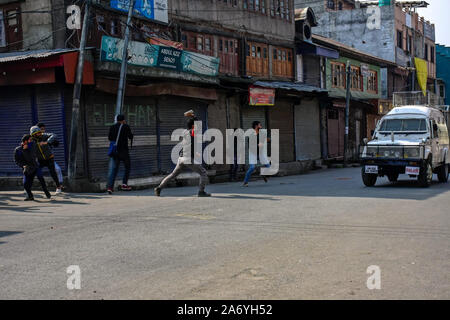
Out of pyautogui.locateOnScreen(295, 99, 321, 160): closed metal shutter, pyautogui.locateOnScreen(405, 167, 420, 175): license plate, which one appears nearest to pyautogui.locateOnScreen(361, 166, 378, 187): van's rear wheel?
pyautogui.locateOnScreen(405, 167, 420, 175): license plate

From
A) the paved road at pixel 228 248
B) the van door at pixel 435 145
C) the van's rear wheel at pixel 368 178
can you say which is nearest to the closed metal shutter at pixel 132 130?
the paved road at pixel 228 248

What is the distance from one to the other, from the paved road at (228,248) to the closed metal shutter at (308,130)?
17.3m

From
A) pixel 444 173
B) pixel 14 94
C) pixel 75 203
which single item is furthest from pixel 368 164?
pixel 14 94

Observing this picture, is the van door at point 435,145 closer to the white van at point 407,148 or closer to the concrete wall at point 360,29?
the white van at point 407,148

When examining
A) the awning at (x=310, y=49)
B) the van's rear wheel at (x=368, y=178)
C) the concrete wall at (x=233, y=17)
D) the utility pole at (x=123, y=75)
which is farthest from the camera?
the awning at (x=310, y=49)

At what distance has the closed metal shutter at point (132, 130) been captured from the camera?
16016mm

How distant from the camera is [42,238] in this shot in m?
7.34

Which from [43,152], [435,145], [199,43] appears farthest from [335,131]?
[43,152]

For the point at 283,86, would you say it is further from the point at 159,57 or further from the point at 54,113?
the point at 54,113

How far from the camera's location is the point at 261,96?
23.7 m

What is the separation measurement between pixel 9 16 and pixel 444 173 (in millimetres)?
15011

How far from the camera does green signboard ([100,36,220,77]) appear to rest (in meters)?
15.4

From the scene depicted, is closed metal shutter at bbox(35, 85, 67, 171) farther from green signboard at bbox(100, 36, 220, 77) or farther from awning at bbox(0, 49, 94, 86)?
green signboard at bbox(100, 36, 220, 77)

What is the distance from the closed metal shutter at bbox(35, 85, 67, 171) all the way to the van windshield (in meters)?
9.74
